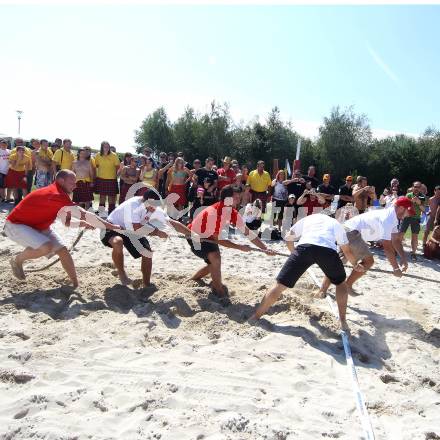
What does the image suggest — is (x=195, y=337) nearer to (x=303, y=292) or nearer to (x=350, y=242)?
(x=303, y=292)

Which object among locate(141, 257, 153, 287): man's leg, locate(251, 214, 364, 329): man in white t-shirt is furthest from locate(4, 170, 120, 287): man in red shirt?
locate(251, 214, 364, 329): man in white t-shirt

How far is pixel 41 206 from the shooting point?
496 centimetres

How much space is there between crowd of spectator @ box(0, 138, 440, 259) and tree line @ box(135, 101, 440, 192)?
22908mm

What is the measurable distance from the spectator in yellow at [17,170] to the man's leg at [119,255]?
567cm

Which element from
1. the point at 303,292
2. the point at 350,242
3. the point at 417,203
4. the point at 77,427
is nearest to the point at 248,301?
the point at 303,292

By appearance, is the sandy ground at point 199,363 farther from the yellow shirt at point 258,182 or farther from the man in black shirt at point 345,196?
the yellow shirt at point 258,182

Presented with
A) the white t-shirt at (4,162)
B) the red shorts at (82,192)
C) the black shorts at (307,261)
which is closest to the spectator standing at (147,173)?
the red shorts at (82,192)

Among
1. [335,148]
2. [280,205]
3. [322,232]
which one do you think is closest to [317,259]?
[322,232]

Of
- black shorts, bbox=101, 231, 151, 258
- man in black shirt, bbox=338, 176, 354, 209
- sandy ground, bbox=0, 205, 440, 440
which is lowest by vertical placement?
sandy ground, bbox=0, 205, 440, 440

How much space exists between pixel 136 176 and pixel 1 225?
2.84 meters

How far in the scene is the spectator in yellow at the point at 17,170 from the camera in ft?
32.6

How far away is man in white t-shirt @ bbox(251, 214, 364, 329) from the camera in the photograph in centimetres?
439

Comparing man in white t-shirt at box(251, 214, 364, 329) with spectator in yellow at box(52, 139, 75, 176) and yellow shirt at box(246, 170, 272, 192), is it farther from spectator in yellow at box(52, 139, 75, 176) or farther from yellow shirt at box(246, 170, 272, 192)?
spectator in yellow at box(52, 139, 75, 176)

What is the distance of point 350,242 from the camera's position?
5.54 metres
